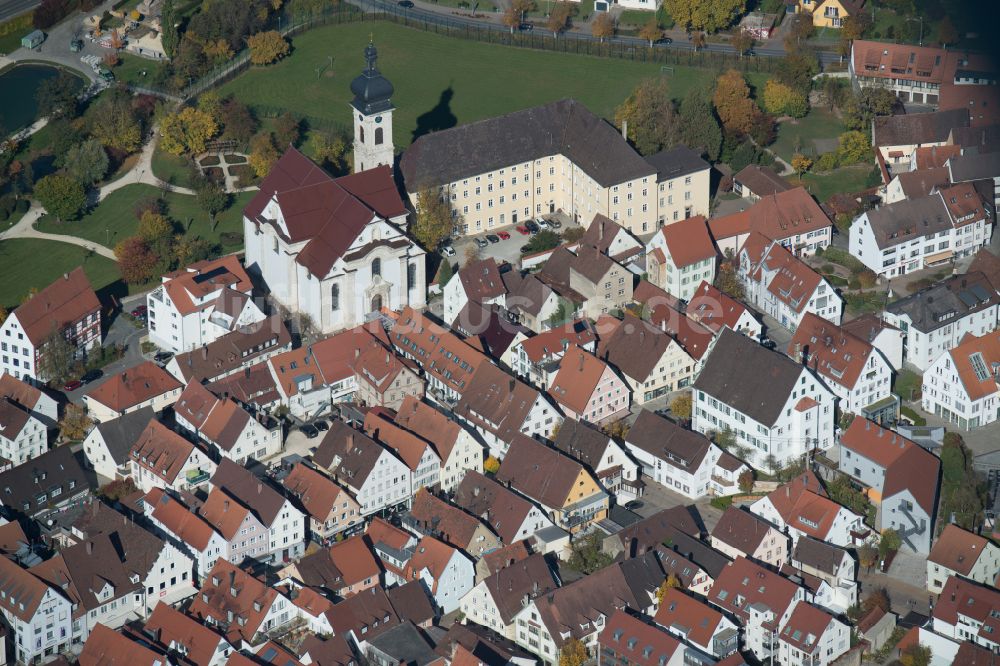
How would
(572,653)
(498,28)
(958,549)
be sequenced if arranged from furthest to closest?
(498,28)
(958,549)
(572,653)

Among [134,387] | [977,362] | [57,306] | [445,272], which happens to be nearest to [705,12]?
[445,272]

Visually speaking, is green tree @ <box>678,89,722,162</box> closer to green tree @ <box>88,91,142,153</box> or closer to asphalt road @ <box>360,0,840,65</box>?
asphalt road @ <box>360,0,840,65</box>

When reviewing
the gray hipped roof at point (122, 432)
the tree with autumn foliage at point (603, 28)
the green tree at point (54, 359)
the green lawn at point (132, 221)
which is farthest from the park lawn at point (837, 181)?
the green tree at point (54, 359)

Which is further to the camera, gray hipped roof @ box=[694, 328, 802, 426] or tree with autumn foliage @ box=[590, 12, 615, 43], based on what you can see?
tree with autumn foliage @ box=[590, 12, 615, 43]

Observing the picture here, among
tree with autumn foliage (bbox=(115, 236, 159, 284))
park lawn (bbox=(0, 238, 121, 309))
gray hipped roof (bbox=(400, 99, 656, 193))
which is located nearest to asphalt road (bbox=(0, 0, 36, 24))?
park lawn (bbox=(0, 238, 121, 309))

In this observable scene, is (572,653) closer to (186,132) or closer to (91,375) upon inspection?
(91,375)

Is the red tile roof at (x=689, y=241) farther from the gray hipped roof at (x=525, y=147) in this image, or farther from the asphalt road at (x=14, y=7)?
the asphalt road at (x=14, y=7)

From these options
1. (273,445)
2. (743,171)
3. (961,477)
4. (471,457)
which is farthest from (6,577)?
(743,171)

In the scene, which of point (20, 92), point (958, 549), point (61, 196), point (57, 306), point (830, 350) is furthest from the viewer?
point (20, 92)
